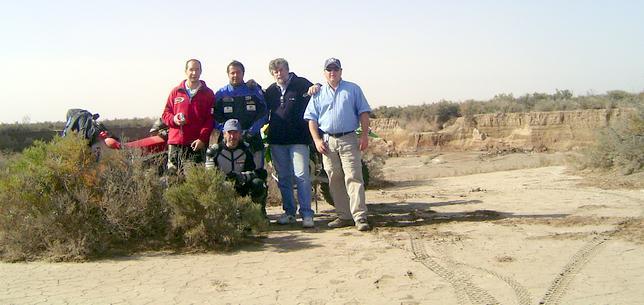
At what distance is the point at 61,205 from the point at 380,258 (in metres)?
2.89

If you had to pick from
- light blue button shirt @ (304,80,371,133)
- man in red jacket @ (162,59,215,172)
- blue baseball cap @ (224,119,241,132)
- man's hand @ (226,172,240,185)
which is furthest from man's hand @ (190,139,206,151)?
light blue button shirt @ (304,80,371,133)

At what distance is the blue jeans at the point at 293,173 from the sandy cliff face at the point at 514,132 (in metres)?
18.9

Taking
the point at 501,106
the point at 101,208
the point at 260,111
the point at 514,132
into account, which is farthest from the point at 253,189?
the point at 501,106

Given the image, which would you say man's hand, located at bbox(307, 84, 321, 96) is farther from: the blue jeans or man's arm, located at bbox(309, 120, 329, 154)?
the blue jeans

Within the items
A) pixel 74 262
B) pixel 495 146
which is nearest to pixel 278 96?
pixel 74 262

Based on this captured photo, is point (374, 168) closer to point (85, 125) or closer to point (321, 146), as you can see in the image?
point (321, 146)

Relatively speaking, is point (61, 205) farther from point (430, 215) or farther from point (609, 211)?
point (609, 211)

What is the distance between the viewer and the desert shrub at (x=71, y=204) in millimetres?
5094

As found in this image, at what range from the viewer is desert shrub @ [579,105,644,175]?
35.0ft

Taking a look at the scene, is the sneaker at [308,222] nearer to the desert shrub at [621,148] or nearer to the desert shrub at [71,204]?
the desert shrub at [71,204]

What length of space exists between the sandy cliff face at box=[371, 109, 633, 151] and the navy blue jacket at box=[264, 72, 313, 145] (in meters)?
18.9

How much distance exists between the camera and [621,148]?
1091cm

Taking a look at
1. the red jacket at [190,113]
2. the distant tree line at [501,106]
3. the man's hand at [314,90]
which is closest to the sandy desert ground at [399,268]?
the red jacket at [190,113]

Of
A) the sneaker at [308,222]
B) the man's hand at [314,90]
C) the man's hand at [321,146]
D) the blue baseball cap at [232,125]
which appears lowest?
the sneaker at [308,222]
